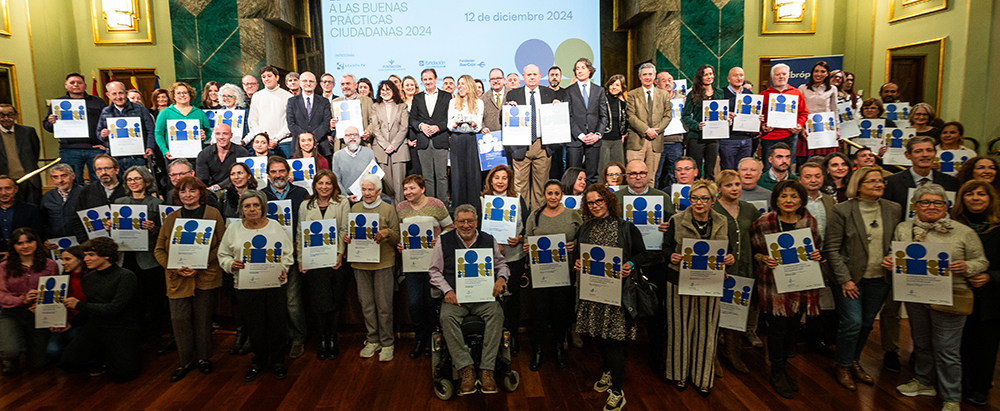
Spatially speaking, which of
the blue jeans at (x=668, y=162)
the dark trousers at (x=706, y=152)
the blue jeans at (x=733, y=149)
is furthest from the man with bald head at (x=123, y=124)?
Result: the blue jeans at (x=733, y=149)

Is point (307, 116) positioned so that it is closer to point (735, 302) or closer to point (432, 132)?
point (432, 132)

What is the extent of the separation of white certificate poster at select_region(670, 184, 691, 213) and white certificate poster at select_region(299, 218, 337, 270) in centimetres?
298

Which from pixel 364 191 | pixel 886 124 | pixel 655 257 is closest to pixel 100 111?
pixel 364 191

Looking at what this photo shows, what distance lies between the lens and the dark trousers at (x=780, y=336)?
3646mm

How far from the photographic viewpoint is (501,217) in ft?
13.9

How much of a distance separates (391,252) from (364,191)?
1.94ft

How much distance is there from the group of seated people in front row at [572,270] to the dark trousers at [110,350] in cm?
1

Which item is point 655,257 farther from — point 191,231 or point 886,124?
point 886,124

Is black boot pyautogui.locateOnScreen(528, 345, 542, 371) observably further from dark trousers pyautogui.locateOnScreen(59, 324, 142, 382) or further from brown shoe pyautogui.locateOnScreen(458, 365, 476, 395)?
dark trousers pyautogui.locateOnScreen(59, 324, 142, 382)

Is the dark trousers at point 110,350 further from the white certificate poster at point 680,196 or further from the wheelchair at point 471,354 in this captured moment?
the white certificate poster at point 680,196

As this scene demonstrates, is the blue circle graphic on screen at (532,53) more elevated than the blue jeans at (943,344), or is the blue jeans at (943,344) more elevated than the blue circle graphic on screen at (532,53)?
the blue circle graphic on screen at (532,53)

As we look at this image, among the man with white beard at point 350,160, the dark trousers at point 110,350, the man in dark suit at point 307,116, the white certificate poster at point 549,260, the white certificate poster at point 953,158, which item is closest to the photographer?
the white certificate poster at point 549,260

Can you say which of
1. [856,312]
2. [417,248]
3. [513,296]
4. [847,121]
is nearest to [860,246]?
[856,312]

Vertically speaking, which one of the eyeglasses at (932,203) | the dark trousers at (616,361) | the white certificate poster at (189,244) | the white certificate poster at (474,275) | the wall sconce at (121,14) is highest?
the wall sconce at (121,14)
